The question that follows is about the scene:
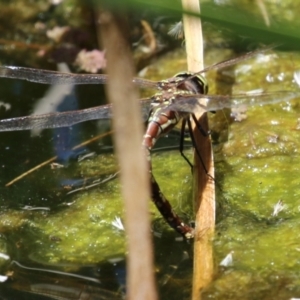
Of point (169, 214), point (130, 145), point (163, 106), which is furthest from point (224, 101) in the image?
point (130, 145)

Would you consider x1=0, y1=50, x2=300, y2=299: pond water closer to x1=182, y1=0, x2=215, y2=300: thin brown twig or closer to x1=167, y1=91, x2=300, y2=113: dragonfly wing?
x1=182, y1=0, x2=215, y2=300: thin brown twig

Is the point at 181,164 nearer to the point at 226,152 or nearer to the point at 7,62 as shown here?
the point at 226,152

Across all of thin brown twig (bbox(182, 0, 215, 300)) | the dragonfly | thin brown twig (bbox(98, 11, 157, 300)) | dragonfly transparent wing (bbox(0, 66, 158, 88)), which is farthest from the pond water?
thin brown twig (bbox(98, 11, 157, 300))

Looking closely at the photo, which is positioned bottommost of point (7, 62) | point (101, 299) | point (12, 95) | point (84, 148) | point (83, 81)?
point (101, 299)

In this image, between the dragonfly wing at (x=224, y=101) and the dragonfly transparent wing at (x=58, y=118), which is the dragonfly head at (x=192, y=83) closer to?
the dragonfly wing at (x=224, y=101)

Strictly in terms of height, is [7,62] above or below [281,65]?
above

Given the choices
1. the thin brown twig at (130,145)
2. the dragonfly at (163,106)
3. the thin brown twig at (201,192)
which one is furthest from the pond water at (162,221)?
the thin brown twig at (130,145)

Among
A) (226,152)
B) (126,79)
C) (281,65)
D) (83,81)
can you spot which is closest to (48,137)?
(83,81)

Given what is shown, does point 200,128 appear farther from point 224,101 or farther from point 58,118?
point 58,118
